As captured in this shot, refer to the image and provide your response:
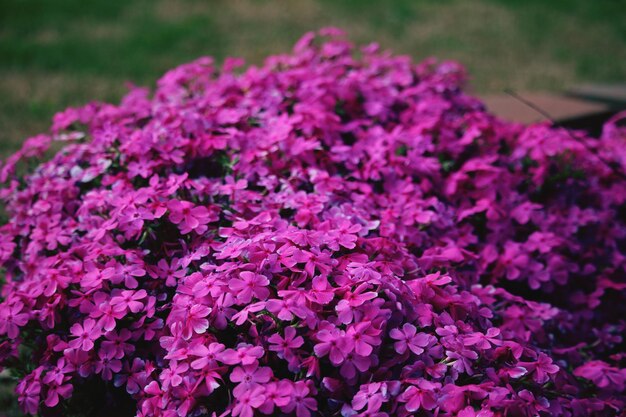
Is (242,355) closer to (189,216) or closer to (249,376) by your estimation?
(249,376)

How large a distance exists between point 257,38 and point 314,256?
495 centimetres

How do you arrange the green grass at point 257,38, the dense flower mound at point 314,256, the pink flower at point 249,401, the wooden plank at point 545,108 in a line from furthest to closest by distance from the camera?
the green grass at point 257,38 → the wooden plank at point 545,108 → the dense flower mound at point 314,256 → the pink flower at point 249,401

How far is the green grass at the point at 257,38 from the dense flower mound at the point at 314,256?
8.83ft

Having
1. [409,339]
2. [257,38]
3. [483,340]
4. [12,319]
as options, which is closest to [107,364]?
[12,319]

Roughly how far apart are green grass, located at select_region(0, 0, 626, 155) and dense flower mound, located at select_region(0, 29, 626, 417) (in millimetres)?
2692

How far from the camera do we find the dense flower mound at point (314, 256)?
4.28 feet

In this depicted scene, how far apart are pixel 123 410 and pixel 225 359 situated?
0.46 metres

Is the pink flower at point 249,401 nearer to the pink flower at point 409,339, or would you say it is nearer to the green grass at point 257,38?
the pink flower at point 409,339

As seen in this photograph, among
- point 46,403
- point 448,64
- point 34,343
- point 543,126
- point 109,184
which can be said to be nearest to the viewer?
point 46,403

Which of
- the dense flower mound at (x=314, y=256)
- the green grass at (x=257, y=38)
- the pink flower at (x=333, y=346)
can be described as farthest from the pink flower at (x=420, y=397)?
the green grass at (x=257, y=38)

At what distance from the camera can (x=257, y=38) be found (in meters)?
6.04

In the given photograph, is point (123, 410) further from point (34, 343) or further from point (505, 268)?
point (505, 268)

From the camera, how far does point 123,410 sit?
1563mm

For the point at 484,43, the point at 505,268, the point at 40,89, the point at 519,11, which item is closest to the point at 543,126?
the point at 505,268
